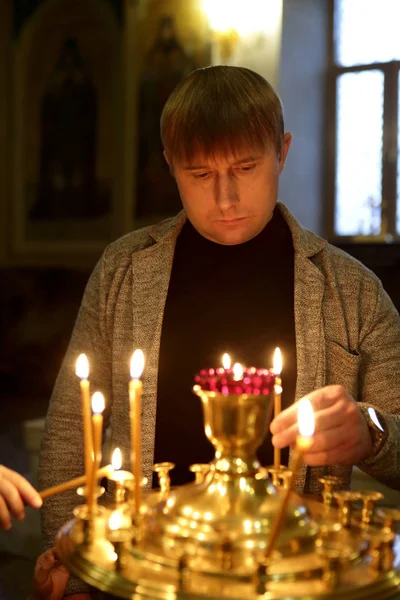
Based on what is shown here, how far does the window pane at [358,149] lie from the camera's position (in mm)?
6914

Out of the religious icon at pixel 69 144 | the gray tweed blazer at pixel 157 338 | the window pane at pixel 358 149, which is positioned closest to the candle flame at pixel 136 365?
the gray tweed blazer at pixel 157 338

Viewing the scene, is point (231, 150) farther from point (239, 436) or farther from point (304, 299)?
point (239, 436)

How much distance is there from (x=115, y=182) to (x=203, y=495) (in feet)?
26.3

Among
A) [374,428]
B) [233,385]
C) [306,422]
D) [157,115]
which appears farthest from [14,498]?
[157,115]

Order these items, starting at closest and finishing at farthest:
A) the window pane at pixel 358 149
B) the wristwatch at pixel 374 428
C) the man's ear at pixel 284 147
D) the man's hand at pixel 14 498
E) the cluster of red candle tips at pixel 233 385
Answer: the cluster of red candle tips at pixel 233 385 → the man's hand at pixel 14 498 → the wristwatch at pixel 374 428 → the man's ear at pixel 284 147 → the window pane at pixel 358 149

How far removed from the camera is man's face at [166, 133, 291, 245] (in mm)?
1878

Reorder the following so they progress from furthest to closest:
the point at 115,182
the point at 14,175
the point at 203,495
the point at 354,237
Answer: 1. the point at 14,175
2. the point at 115,182
3. the point at 354,237
4. the point at 203,495

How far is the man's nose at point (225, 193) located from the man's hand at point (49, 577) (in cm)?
87

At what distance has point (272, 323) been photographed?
7.15 feet

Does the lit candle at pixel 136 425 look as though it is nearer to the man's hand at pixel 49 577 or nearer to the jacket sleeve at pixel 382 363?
the man's hand at pixel 49 577

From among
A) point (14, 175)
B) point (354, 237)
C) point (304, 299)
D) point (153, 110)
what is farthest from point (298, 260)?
point (14, 175)

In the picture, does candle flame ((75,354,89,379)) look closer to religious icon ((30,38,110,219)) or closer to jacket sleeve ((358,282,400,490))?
jacket sleeve ((358,282,400,490))

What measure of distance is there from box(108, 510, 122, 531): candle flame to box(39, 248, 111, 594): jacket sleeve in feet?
2.51

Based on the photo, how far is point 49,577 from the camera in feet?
5.72
